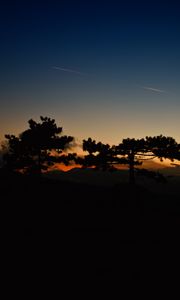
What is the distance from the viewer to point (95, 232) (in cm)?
1056

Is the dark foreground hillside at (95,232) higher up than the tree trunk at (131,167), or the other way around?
the tree trunk at (131,167)

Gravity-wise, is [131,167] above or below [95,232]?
above

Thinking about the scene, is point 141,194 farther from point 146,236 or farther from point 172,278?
point 172,278

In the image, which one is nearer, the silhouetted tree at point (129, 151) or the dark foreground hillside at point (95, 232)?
the dark foreground hillside at point (95, 232)

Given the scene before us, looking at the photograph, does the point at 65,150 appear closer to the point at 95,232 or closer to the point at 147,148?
the point at 147,148

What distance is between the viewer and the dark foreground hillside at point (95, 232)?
24.9 ft

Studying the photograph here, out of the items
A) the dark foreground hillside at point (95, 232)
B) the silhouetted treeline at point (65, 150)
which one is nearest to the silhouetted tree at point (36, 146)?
the silhouetted treeline at point (65, 150)

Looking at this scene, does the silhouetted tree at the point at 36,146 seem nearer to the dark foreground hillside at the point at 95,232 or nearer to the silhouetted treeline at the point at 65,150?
the silhouetted treeline at the point at 65,150

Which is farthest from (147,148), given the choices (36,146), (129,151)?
(36,146)

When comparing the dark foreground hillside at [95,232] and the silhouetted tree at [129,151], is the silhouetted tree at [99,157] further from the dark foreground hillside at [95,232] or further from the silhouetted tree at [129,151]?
the dark foreground hillside at [95,232]

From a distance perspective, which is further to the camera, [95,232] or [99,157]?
[99,157]

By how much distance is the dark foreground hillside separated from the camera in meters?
7.59

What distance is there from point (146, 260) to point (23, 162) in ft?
77.1

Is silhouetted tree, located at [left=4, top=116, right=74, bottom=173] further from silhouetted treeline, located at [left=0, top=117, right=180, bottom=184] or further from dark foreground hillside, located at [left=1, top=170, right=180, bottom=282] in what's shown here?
dark foreground hillside, located at [left=1, top=170, right=180, bottom=282]
